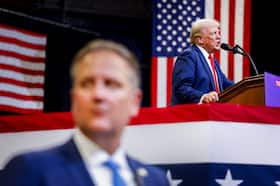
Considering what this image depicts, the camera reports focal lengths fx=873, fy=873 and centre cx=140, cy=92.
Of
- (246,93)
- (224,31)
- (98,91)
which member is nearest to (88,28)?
(224,31)

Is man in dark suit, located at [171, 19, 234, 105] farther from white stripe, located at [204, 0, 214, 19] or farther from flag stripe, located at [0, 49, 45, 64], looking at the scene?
flag stripe, located at [0, 49, 45, 64]

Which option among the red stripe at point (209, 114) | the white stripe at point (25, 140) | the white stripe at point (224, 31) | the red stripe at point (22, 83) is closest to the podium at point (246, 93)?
the red stripe at point (209, 114)

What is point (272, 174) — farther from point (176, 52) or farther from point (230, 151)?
point (176, 52)

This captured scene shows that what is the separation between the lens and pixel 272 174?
16.6 ft

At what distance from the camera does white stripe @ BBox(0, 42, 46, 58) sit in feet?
29.6

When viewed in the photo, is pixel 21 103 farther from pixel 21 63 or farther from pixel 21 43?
pixel 21 43

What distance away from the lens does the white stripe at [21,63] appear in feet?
29.6

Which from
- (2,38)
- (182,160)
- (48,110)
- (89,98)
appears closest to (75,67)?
(89,98)

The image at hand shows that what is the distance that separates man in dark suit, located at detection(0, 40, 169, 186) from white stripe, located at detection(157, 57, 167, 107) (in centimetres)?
642

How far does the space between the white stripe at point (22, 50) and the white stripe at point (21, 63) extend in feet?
0.28

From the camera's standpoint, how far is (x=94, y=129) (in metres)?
1.95

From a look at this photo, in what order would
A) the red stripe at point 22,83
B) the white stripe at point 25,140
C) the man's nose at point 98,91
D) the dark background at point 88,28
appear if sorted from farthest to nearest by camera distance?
1. the dark background at point 88,28
2. the red stripe at point 22,83
3. the white stripe at point 25,140
4. the man's nose at point 98,91

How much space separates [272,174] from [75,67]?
3209mm

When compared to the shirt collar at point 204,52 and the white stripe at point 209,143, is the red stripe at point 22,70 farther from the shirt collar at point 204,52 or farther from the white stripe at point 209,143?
the white stripe at point 209,143
